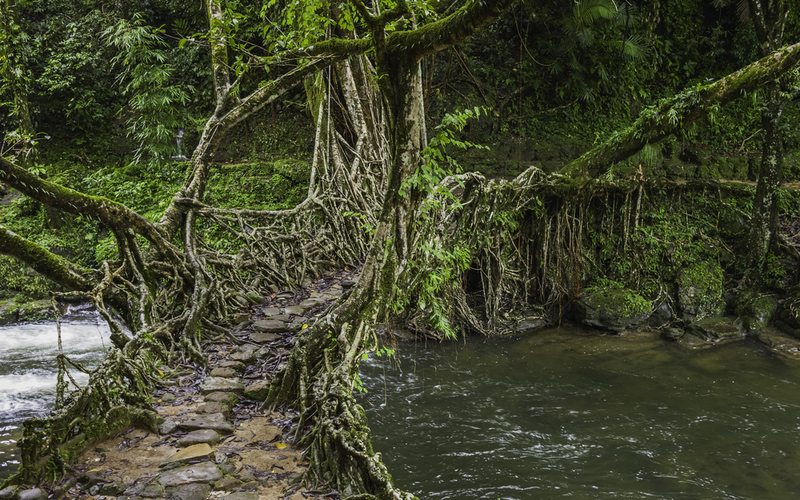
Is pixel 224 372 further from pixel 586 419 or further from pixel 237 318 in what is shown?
pixel 586 419

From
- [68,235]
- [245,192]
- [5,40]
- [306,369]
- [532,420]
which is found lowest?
[532,420]

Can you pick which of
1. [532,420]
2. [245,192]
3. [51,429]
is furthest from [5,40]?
[532,420]

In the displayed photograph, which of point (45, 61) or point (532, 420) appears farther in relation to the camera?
point (45, 61)

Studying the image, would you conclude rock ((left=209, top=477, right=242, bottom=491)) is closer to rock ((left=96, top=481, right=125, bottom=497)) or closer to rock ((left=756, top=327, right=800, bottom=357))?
rock ((left=96, top=481, right=125, bottom=497))

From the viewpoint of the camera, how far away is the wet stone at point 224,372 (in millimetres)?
4328

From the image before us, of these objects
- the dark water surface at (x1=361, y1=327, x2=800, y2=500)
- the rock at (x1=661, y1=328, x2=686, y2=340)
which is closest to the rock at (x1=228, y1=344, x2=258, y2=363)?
the dark water surface at (x1=361, y1=327, x2=800, y2=500)

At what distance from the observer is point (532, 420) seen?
5.20m

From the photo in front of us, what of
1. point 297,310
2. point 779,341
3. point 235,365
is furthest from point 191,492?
point 779,341

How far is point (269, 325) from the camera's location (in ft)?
17.6

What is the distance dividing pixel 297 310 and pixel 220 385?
5.79 ft

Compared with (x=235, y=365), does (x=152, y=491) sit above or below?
below

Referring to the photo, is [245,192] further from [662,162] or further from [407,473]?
[662,162]

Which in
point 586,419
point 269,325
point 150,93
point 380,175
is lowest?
point 586,419

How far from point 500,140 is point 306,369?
25.5 ft
